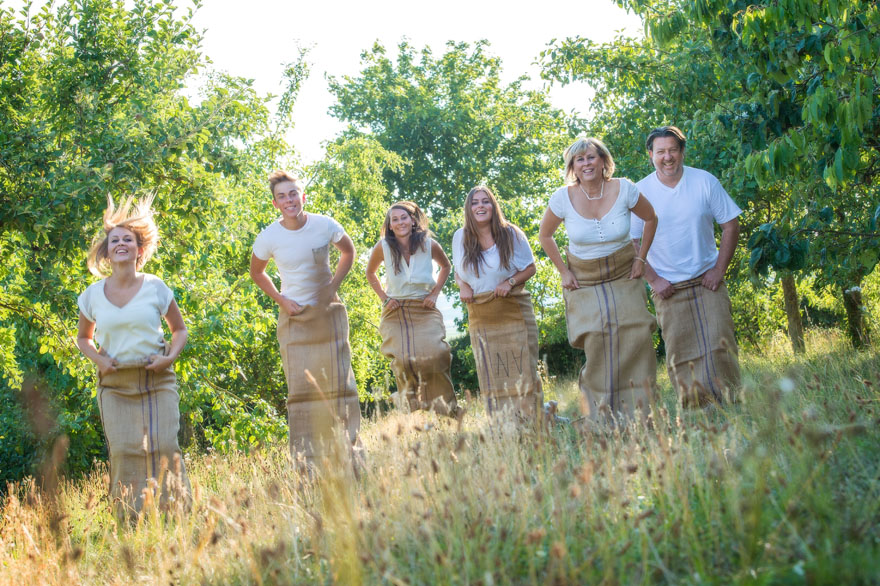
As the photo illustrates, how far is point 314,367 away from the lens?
23.1ft

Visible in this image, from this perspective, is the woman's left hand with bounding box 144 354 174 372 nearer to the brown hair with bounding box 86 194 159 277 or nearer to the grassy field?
the brown hair with bounding box 86 194 159 277

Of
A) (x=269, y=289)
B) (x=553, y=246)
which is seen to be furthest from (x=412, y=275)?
(x=553, y=246)

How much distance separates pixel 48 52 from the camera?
10.1m

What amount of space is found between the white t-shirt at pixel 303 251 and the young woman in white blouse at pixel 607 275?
1.81 metres

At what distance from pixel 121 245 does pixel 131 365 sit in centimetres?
84

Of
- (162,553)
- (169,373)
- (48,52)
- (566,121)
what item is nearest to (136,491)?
(169,373)

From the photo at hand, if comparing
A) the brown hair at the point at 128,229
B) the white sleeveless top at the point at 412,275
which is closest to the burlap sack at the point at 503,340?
the white sleeveless top at the point at 412,275

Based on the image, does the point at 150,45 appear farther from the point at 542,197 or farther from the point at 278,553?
the point at 542,197

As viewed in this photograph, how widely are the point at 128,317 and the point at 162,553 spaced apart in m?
2.10

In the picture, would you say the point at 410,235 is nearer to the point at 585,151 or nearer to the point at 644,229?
the point at 585,151

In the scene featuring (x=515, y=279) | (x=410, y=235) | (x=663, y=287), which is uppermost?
(x=410, y=235)

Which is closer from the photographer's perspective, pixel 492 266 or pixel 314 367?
pixel 314 367

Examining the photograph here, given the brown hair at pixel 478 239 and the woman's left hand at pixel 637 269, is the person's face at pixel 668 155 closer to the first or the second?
the woman's left hand at pixel 637 269

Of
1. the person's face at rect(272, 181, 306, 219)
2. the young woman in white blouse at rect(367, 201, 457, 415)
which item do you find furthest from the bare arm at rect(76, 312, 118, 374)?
the young woman in white blouse at rect(367, 201, 457, 415)
